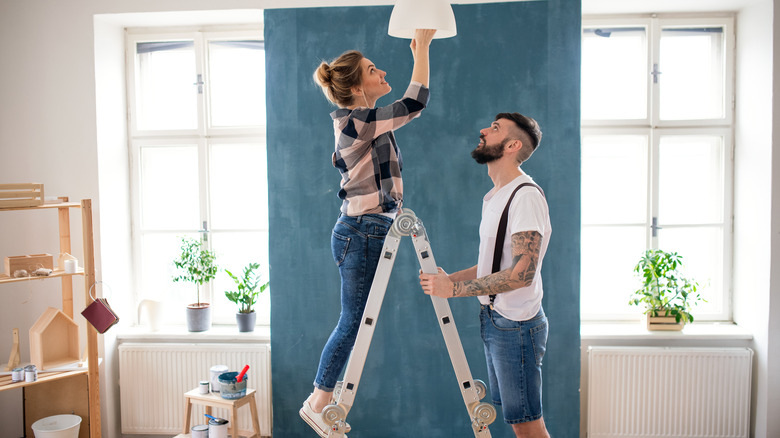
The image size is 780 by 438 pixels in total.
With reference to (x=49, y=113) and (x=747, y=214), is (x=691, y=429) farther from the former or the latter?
(x=49, y=113)

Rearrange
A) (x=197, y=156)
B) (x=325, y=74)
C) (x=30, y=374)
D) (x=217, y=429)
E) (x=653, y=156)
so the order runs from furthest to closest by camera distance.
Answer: (x=197, y=156) → (x=653, y=156) → (x=217, y=429) → (x=30, y=374) → (x=325, y=74)

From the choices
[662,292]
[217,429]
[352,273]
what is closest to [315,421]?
[352,273]

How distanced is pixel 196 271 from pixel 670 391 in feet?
10.1

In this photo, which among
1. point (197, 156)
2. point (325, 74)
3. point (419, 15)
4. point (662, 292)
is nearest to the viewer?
point (419, 15)

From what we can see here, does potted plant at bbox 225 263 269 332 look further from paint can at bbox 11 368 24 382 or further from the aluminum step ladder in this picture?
the aluminum step ladder

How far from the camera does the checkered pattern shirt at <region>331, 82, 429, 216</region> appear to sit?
7.14ft

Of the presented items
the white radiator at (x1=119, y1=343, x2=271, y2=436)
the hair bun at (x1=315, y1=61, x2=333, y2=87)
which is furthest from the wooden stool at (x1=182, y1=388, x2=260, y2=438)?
the hair bun at (x1=315, y1=61, x2=333, y2=87)

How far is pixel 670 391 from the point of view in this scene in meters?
3.59

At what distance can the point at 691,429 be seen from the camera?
11.8ft

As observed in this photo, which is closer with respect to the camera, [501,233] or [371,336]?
[371,336]

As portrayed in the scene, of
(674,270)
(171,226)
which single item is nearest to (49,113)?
(171,226)

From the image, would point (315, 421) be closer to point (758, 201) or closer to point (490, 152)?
point (490, 152)

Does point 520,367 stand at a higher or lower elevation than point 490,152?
lower

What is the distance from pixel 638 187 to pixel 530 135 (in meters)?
1.92
